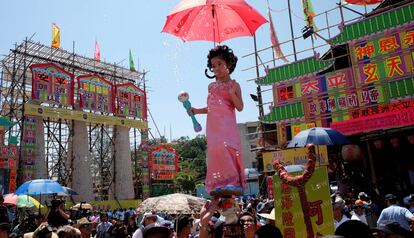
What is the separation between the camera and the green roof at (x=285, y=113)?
13.8 meters

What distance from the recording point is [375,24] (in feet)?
39.3

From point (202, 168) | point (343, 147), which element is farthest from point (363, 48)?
point (202, 168)

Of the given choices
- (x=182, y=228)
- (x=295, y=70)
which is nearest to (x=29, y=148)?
(x=295, y=70)

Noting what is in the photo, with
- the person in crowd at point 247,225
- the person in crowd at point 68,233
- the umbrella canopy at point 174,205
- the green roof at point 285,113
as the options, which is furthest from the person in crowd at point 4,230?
the green roof at point 285,113

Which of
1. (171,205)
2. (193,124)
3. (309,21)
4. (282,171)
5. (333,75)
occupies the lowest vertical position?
(171,205)

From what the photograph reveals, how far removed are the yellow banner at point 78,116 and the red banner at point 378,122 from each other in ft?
58.3

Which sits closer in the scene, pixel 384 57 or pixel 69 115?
pixel 384 57

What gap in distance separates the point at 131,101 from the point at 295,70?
57.9ft

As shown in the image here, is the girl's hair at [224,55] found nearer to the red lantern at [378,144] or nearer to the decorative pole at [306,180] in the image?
the decorative pole at [306,180]

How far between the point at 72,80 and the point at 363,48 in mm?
19210

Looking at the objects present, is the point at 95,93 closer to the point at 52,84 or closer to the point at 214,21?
the point at 52,84

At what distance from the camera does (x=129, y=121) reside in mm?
27922

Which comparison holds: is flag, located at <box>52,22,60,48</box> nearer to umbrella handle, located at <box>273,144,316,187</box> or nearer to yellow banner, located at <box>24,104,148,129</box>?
yellow banner, located at <box>24,104,148,129</box>

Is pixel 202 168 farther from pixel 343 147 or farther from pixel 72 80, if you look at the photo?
pixel 343 147
